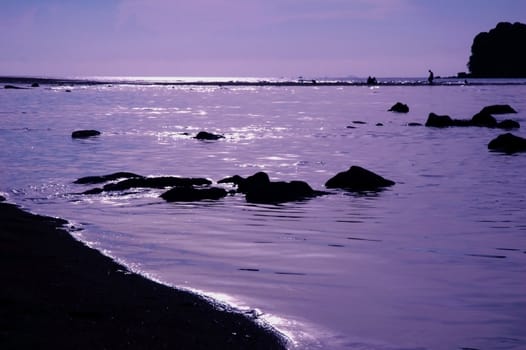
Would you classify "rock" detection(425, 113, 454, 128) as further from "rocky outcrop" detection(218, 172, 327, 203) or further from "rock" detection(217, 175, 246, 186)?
"rocky outcrop" detection(218, 172, 327, 203)

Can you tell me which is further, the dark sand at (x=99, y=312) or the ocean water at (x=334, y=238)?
the ocean water at (x=334, y=238)

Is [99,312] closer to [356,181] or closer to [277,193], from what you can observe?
[277,193]

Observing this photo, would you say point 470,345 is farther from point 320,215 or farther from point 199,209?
point 199,209

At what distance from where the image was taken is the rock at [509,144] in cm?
3481

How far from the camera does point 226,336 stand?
24.4 ft

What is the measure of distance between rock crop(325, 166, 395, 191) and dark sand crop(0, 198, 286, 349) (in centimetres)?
1192

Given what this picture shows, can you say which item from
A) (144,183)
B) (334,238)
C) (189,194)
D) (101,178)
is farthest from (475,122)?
(334,238)

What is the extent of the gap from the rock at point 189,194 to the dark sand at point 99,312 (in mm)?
8212

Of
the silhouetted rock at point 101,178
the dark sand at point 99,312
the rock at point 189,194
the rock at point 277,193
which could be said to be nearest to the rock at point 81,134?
the silhouetted rock at point 101,178

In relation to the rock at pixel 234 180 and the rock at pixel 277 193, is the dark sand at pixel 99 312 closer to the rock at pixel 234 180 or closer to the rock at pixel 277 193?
the rock at pixel 277 193

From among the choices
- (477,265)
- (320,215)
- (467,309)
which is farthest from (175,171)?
(467,309)

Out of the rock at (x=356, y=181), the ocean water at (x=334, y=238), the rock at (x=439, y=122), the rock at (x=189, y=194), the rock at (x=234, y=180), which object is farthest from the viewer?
the rock at (x=439, y=122)

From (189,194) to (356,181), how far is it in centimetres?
538

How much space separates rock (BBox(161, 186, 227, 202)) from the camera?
19.3 metres
